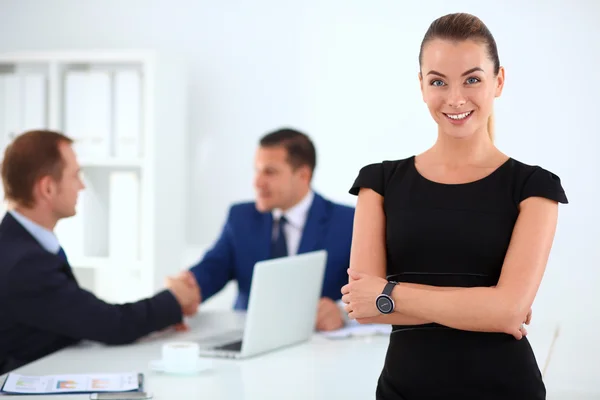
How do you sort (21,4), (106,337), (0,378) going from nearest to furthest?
(0,378)
(106,337)
(21,4)

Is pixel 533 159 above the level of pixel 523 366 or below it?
above

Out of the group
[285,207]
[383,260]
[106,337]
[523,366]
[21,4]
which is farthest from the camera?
[21,4]

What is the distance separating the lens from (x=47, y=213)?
2.49 meters

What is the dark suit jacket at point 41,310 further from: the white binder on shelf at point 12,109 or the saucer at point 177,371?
the white binder on shelf at point 12,109

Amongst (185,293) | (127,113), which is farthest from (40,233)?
(127,113)

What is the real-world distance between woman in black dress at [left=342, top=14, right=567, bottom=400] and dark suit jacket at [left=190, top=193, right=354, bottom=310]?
1.66m

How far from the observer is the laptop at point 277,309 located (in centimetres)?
215

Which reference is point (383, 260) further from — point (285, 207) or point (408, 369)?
point (285, 207)

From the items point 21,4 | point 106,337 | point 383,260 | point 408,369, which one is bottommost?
point 106,337

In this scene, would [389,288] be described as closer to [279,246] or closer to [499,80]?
[499,80]

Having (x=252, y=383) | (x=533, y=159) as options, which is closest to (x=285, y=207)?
(x=533, y=159)

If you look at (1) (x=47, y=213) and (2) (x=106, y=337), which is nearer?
(2) (x=106, y=337)

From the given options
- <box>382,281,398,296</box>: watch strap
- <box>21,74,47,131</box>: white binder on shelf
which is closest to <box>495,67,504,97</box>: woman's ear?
<box>382,281,398,296</box>: watch strap

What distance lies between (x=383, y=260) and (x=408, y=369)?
0.67 ft
